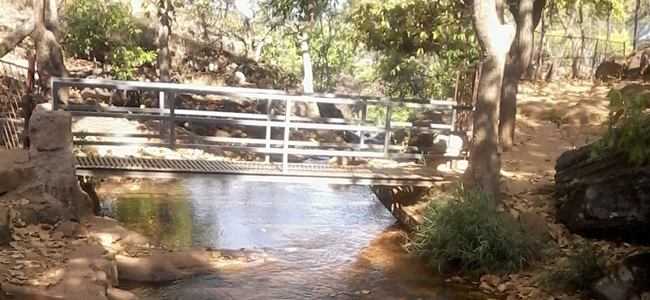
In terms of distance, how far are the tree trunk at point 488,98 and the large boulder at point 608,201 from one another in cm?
97

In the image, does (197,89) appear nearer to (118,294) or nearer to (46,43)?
(118,294)

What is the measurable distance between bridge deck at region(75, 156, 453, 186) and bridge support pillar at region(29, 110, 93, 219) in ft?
1.71

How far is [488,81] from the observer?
7.97 m

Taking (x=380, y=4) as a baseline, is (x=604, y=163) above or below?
below

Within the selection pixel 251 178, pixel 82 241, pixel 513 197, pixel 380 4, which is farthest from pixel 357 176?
pixel 380 4

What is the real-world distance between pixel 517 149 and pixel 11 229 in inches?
336

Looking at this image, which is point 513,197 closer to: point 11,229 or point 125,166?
point 125,166

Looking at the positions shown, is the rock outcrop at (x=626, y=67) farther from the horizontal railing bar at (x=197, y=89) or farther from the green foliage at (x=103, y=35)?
the green foliage at (x=103, y=35)

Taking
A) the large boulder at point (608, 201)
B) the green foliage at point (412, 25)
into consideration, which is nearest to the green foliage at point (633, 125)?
the large boulder at point (608, 201)

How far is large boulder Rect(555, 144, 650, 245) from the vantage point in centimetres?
648

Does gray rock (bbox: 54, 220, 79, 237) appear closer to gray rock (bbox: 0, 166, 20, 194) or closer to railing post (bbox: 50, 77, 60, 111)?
gray rock (bbox: 0, 166, 20, 194)

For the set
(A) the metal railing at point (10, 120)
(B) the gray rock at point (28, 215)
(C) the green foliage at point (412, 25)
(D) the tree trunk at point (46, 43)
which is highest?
(C) the green foliage at point (412, 25)

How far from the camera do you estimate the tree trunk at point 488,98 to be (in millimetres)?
7789

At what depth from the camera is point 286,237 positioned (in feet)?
27.6
